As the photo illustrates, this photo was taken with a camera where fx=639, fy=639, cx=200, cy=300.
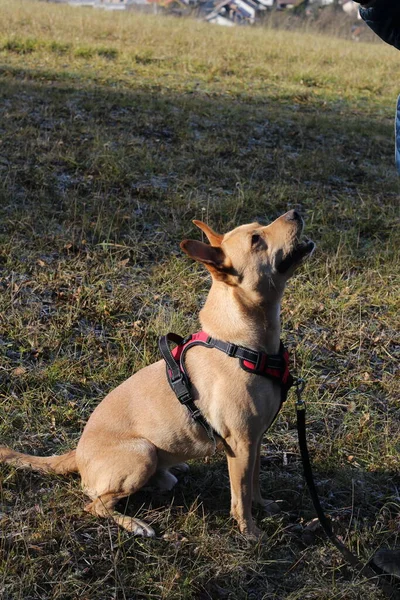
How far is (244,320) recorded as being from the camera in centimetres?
316

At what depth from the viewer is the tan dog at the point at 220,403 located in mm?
3076

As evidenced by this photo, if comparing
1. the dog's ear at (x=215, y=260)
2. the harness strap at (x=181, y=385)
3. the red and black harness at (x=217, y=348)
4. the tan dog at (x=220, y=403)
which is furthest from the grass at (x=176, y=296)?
the dog's ear at (x=215, y=260)

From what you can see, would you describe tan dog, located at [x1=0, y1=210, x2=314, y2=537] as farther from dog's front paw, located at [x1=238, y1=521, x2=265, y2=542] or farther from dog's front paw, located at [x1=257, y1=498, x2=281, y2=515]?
dog's front paw, located at [x1=257, y1=498, x2=281, y2=515]

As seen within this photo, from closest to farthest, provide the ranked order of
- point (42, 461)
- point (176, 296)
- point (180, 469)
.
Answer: point (42, 461), point (180, 469), point (176, 296)

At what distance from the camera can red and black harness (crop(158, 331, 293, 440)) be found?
3.06 metres

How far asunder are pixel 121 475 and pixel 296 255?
1.38m

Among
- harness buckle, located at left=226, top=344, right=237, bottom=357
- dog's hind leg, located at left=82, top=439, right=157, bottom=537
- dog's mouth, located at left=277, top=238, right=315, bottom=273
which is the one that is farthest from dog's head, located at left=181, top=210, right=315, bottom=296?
dog's hind leg, located at left=82, top=439, right=157, bottom=537

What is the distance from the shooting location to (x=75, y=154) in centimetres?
718

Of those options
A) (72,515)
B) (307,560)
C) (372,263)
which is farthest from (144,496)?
(372,263)

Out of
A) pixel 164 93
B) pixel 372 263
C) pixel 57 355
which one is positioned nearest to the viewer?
pixel 57 355

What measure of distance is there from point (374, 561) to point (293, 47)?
14.0 m

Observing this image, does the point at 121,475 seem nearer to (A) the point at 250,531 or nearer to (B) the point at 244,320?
(A) the point at 250,531

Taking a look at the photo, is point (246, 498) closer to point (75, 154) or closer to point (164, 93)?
point (75, 154)

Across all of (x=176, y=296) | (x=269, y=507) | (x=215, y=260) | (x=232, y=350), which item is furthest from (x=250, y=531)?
(x=176, y=296)
